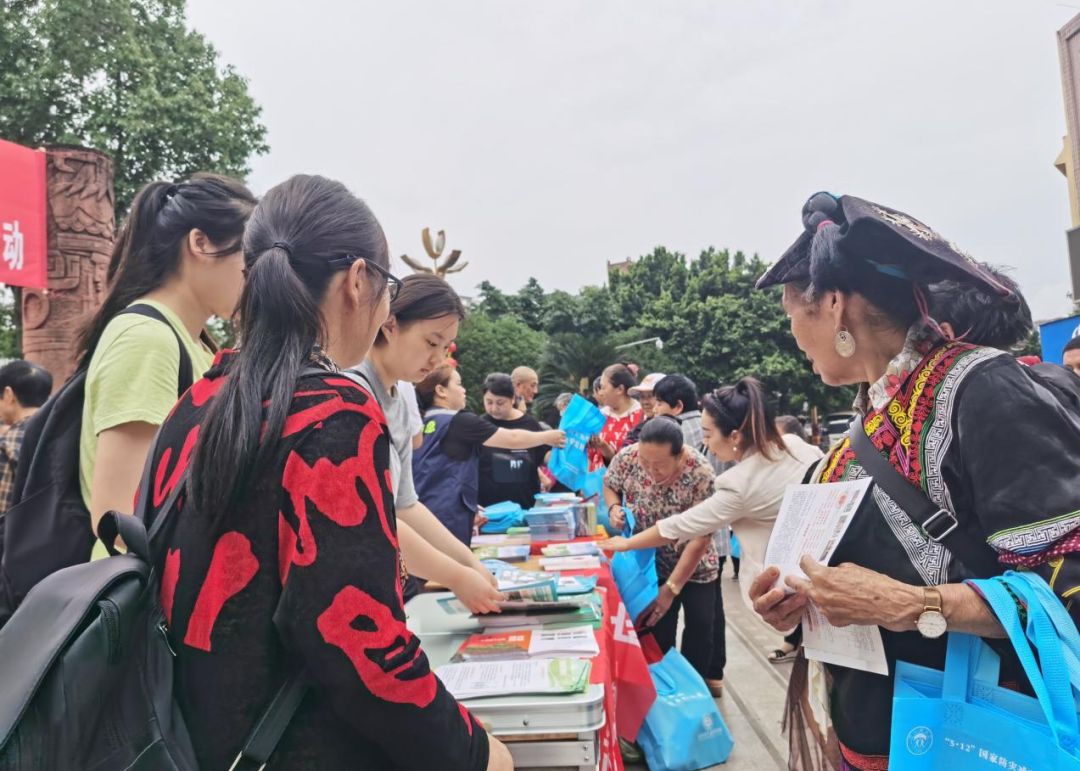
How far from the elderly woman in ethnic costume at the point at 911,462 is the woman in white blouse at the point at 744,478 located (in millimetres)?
1547

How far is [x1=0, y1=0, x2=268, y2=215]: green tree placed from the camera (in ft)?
38.5

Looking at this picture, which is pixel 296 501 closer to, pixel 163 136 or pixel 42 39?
pixel 163 136

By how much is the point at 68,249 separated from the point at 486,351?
14.9 meters

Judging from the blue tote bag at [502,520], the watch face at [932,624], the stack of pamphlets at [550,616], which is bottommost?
the blue tote bag at [502,520]

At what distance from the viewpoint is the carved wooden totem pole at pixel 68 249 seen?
5688 millimetres

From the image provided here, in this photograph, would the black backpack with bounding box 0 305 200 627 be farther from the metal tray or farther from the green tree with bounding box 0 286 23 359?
the green tree with bounding box 0 286 23 359

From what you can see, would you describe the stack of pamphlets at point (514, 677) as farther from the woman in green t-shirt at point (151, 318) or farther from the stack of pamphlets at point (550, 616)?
the woman in green t-shirt at point (151, 318)

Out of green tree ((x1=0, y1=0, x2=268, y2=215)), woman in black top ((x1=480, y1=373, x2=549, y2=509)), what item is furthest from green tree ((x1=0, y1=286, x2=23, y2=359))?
woman in black top ((x1=480, y1=373, x2=549, y2=509))

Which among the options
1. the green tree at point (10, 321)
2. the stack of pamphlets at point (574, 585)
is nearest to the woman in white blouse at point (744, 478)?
the stack of pamphlets at point (574, 585)

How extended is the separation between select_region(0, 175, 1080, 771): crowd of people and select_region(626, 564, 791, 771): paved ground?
1.73 meters

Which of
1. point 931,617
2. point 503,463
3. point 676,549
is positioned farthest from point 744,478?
point 503,463

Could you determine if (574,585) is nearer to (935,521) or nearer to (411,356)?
(411,356)

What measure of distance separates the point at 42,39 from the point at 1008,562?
15.9m

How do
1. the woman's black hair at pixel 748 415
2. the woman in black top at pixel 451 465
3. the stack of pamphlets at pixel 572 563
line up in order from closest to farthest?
1. the stack of pamphlets at pixel 572 563
2. the woman's black hair at pixel 748 415
3. the woman in black top at pixel 451 465
